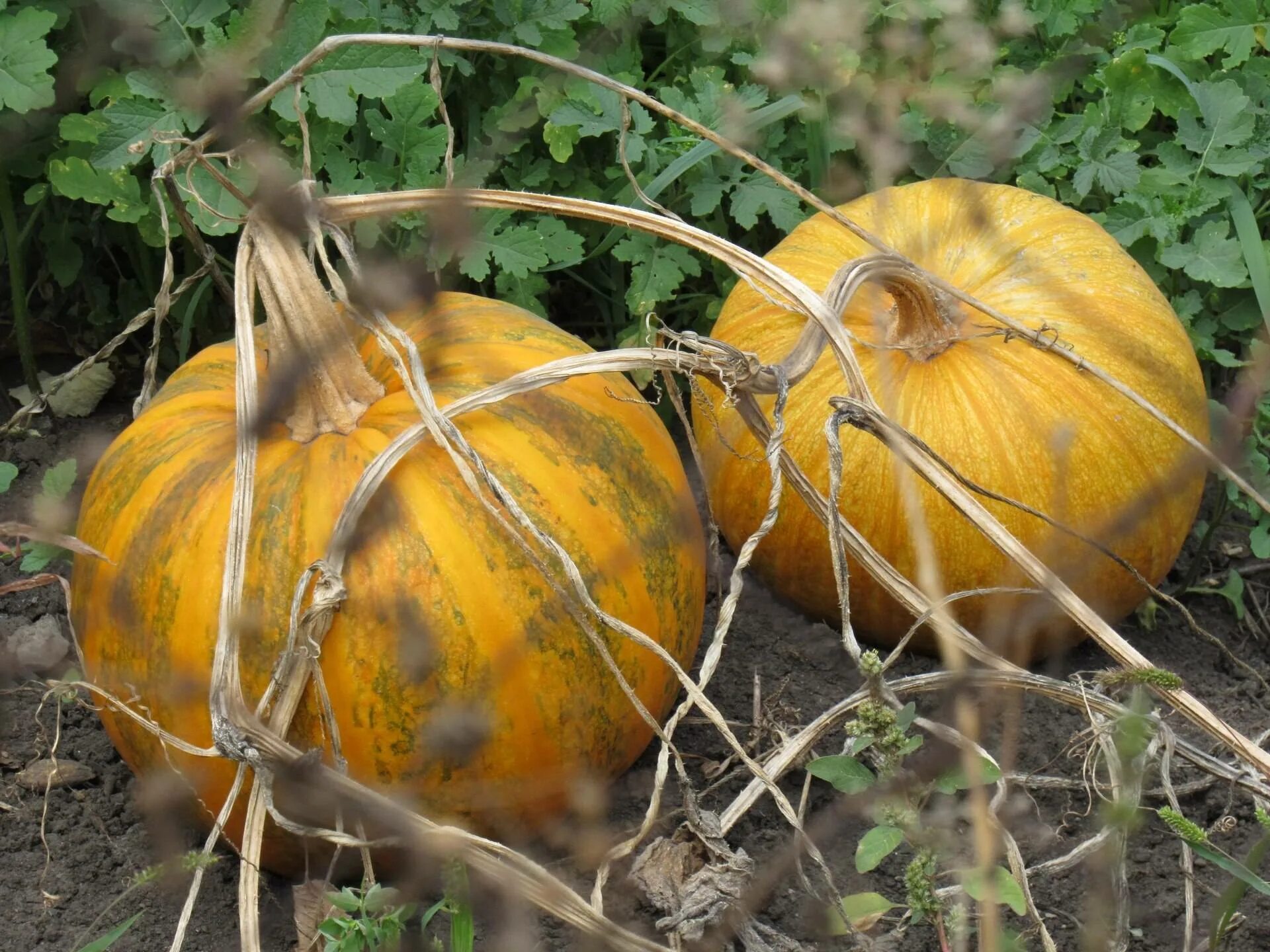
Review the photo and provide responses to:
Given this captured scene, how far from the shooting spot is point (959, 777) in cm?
204

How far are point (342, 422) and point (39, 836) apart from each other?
86 centimetres

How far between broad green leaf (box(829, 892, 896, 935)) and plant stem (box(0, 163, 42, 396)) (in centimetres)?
223

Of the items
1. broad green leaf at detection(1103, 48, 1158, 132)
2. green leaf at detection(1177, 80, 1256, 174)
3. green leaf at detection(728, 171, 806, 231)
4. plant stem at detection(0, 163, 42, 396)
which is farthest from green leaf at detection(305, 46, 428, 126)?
green leaf at detection(1177, 80, 1256, 174)

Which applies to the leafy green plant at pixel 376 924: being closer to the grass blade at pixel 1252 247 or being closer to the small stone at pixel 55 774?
the small stone at pixel 55 774

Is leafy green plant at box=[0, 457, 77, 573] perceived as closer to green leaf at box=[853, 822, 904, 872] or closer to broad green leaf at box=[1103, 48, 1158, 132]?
green leaf at box=[853, 822, 904, 872]

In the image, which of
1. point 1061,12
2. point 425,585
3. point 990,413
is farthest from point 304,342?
point 1061,12

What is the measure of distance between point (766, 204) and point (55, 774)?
68.6 inches

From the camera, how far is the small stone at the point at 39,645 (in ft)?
8.51

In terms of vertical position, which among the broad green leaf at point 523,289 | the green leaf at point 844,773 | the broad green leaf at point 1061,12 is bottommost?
the green leaf at point 844,773

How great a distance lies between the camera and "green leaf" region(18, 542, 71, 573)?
2.46 m

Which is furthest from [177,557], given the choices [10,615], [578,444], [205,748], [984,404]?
[984,404]

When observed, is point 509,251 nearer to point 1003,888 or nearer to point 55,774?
point 55,774

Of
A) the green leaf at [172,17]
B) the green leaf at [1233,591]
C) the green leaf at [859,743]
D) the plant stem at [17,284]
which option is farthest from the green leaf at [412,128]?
the green leaf at [1233,591]

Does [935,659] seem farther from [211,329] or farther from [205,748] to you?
[211,329]
